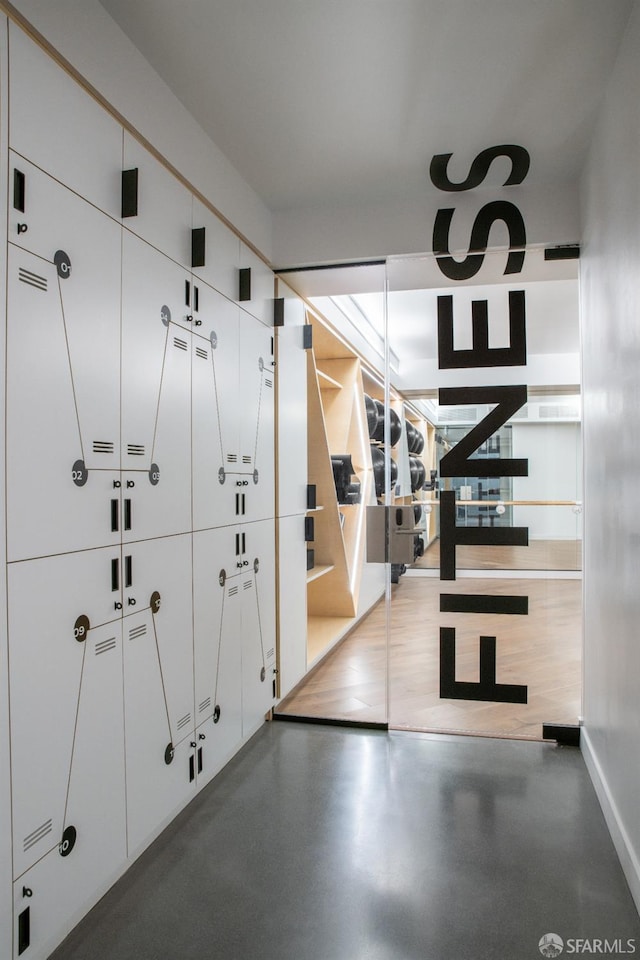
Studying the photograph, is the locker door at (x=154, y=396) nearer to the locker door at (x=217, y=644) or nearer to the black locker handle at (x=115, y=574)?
the black locker handle at (x=115, y=574)

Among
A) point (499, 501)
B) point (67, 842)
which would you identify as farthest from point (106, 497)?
point (499, 501)

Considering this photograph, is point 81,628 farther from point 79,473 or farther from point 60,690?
point 79,473

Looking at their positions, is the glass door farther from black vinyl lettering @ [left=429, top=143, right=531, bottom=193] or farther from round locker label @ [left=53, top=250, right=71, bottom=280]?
round locker label @ [left=53, top=250, right=71, bottom=280]

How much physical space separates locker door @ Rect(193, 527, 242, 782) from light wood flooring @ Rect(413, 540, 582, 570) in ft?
4.29

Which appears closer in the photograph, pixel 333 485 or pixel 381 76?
pixel 381 76

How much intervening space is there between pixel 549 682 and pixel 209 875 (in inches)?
82.4

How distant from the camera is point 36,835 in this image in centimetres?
175

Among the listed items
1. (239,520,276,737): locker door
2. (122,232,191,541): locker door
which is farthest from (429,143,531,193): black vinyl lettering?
(239,520,276,737): locker door

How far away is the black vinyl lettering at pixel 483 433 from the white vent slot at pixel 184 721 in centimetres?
187

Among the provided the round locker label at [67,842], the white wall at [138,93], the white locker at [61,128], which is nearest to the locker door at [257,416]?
the white wall at [138,93]

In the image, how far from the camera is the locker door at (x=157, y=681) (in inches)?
88.6

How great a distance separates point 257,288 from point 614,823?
118 inches

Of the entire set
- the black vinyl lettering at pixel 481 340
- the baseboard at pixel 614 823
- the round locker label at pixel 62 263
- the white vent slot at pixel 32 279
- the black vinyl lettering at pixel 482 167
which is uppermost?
the black vinyl lettering at pixel 482 167

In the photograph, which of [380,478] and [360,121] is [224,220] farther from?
[380,478]
